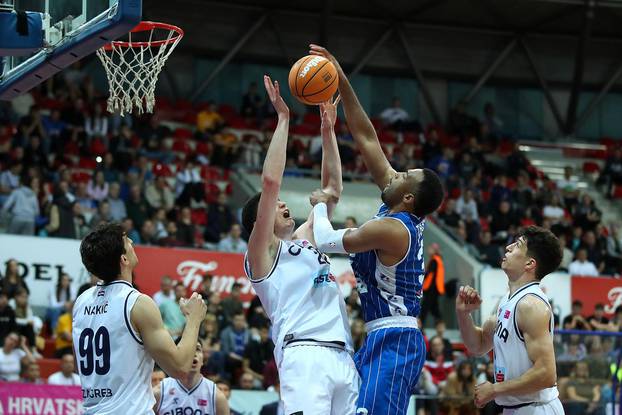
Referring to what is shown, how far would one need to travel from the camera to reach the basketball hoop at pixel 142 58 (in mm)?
8508

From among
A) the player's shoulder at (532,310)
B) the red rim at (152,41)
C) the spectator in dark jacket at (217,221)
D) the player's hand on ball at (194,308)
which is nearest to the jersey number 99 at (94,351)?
the player's hand on ball at (194,308)

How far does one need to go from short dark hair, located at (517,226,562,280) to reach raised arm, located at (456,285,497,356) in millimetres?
461

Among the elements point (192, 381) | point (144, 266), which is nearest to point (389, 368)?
point (192, 381)

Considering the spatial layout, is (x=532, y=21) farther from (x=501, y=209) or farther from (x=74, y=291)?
(x=74, y=291)

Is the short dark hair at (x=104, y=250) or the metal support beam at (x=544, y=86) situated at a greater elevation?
the metal support beam at (x=544, y=86)

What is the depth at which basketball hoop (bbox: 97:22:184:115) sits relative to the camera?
335 inches

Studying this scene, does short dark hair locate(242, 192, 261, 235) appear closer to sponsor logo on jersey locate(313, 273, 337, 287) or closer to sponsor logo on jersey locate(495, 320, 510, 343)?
sponsor logo on jersey locate(313, 273, 337, 287)

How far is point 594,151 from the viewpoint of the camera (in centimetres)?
2962

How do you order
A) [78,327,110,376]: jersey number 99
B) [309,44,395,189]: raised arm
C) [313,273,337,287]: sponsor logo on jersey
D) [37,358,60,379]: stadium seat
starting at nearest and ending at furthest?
[78,327,110,376]: jersey number 99 → [313,273,337,287]: sponsor logo on jersey → [309,44,395,189]: raised arm → [37,358,60,379]: stadium seat

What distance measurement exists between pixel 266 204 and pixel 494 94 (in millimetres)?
25139

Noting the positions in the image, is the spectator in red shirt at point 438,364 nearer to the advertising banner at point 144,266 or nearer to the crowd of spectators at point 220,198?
the crowd of spectators at point 220,198

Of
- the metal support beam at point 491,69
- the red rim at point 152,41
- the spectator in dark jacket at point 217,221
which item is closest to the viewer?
the red rim at point 152,41

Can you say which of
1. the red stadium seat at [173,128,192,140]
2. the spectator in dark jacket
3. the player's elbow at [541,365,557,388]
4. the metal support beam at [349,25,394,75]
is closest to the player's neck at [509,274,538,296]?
the player's elbow at [541,365,557,388]

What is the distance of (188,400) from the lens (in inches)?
333
